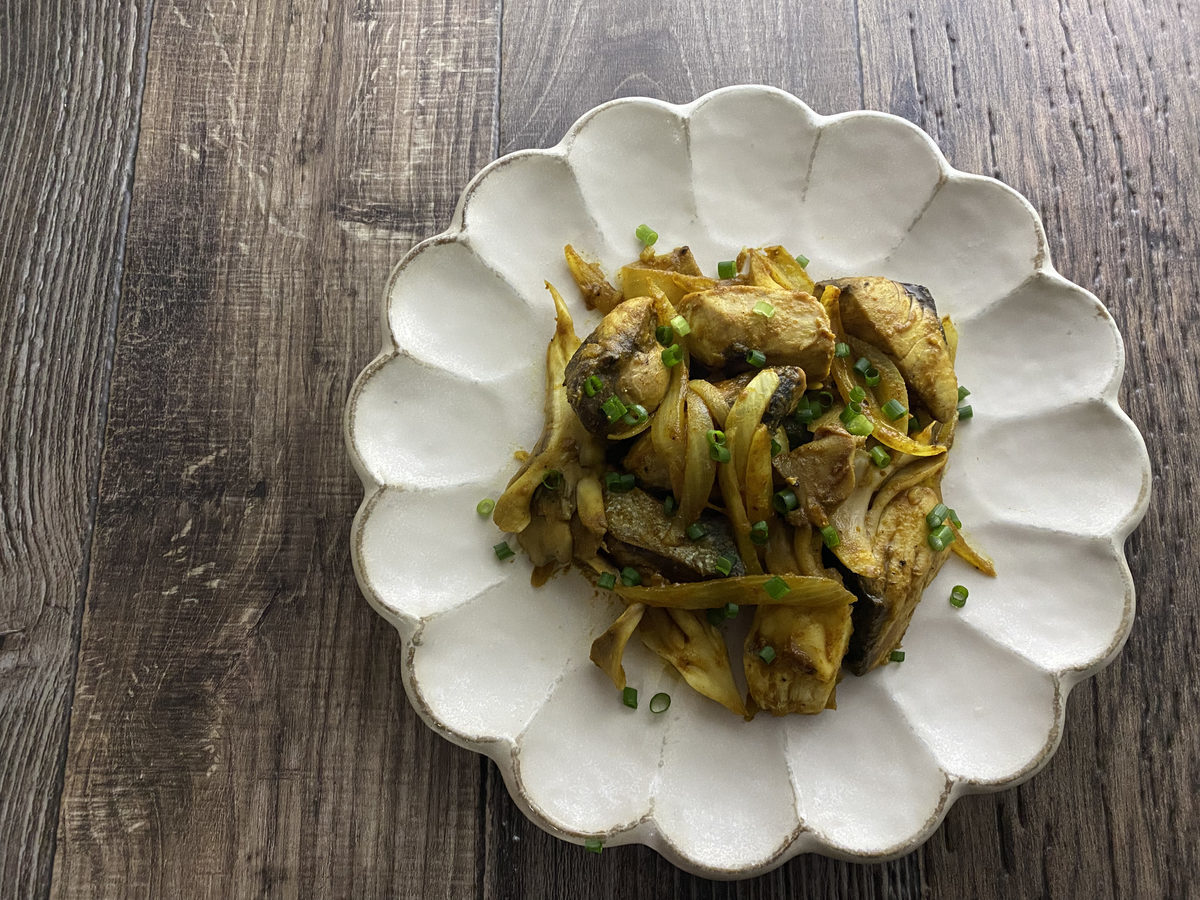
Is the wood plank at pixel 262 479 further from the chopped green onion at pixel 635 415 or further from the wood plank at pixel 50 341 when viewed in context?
the chopped green onion at pixel 635 415

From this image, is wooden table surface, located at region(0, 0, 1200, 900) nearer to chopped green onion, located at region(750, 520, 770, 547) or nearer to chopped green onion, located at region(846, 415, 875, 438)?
chopped green onion, located at region(750, 520, 770, 547)

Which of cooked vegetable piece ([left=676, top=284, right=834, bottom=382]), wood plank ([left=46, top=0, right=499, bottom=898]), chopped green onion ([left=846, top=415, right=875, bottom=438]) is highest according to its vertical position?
cooked vegetable piece ([left=676, top=284, right=834, bottom=382])

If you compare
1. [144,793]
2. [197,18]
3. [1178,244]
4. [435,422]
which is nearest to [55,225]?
[197,18]

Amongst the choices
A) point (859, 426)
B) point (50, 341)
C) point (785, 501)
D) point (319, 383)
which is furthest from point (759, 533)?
point (50, 341)

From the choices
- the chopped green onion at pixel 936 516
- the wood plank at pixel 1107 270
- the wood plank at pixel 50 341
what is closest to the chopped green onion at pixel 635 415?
the chopped green onion at pixel 936 516

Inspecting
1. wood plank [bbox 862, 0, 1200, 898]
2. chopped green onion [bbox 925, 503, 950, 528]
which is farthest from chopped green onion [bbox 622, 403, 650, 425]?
wood plank [bbox 862, 0, 1200, 898]

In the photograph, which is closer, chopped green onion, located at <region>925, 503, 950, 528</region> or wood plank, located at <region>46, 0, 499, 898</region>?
chopped green onion, located at <region>925, 503, 950, 528</region>

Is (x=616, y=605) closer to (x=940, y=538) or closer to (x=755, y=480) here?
(x=755, y=480)
